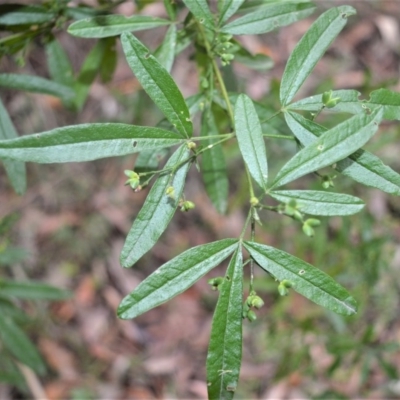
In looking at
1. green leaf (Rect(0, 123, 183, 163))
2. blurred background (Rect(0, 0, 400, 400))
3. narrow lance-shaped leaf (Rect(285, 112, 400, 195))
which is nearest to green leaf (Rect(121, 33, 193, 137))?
green leaf (Rect(0, 123, 183, 163))

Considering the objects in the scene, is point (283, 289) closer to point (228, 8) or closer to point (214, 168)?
point (214, 168)

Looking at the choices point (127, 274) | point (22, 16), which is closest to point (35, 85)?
point (22, 16)

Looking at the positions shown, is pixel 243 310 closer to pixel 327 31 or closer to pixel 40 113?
pixel 327 31

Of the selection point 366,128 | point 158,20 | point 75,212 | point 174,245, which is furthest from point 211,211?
point 366,128

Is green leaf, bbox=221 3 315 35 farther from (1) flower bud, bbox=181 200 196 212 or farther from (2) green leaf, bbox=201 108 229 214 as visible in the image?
(1) flower bud, bbox=181 200 196 212

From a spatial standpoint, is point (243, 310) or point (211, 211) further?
point (211, 211)

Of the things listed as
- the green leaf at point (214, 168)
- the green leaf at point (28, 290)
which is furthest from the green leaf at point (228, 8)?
the green leaf at point (28, 290)
